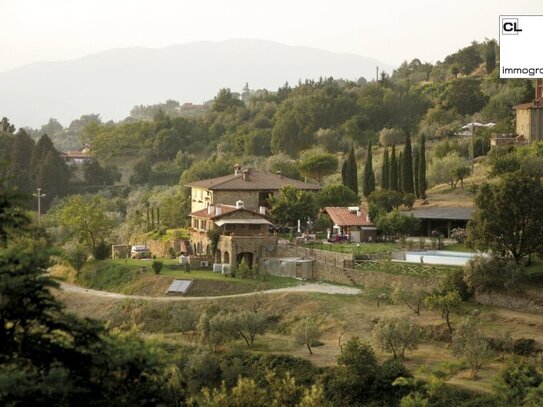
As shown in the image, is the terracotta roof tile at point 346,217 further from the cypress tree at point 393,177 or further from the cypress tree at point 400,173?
the cypress tree at point 400,173

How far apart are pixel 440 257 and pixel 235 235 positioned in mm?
10650

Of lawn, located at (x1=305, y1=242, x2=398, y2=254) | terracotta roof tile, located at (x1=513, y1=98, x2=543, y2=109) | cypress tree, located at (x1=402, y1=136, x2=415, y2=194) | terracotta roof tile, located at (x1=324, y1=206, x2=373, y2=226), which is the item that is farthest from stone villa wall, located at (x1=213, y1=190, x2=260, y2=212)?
terracotta roof tile, located at (x1=513, y1=98, x2=543, y2=109)

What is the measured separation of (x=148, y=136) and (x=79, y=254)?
6151 centimetres

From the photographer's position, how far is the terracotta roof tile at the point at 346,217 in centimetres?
5809

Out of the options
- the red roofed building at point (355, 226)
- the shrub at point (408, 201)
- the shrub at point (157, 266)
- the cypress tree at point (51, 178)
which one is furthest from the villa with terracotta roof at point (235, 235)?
the cypress tree at point (51, 178)

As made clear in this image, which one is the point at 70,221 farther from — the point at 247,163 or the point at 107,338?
the point at 107,338

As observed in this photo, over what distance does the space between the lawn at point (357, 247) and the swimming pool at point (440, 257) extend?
6.27 ft

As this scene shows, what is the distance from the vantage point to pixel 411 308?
45.5 m

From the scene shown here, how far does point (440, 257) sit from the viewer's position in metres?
50.2

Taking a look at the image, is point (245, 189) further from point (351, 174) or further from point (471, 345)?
point (471, 345)

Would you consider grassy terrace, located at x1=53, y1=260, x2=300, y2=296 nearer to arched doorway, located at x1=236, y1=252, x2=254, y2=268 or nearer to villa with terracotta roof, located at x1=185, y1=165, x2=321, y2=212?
arched doorway, located at x1=236, y1=252, x2=254, y2=268

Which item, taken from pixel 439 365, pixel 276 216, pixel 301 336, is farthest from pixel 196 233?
pixel 439 365

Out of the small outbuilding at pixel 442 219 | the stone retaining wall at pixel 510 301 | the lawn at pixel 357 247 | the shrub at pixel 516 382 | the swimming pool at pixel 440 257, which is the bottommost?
the shrub at pixel 516 382

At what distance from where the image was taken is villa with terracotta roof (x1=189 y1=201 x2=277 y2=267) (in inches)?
2149
